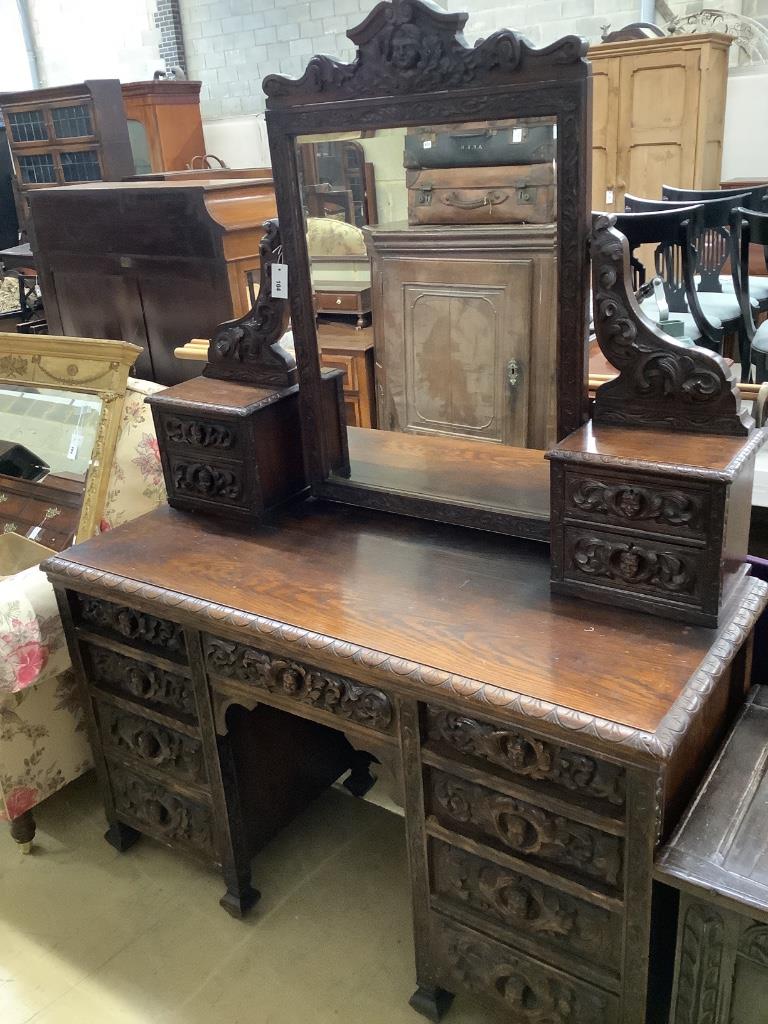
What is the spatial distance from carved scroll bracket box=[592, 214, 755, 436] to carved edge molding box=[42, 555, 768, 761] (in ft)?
0.86

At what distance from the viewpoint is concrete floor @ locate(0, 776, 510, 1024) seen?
5.00ft

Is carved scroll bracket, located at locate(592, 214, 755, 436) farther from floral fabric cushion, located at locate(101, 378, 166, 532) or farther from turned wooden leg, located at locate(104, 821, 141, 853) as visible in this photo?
turned wooden leg, located at locate(104, 821, 141, 853)

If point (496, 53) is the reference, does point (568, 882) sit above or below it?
below

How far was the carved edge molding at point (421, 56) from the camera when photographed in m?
1.15

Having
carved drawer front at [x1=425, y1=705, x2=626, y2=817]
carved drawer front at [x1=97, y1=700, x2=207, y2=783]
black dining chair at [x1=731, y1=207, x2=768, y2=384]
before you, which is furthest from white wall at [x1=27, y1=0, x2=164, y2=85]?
carved drawer front at [x1=425, y1=705, x2=626, y2=817]

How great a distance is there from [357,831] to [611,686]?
1046 mm

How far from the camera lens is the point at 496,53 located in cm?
116

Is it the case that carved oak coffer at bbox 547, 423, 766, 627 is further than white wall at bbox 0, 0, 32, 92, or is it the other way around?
white wall at bbox 0, 0, 32, 92

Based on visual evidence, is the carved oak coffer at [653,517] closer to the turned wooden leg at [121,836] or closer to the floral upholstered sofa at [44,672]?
the floral upholstered sofa at [44,672]

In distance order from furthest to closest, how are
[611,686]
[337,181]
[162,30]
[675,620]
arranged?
[162,30] < [337,181] < [675,620] < [611,686]

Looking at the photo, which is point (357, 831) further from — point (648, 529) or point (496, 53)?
point (496, 53)

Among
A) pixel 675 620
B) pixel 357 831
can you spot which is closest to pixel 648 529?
pixel 675 620

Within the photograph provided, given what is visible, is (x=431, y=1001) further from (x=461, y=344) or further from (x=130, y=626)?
(x=461, y=344)

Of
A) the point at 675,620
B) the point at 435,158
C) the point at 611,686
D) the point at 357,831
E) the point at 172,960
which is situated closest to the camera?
the point at 611,686
